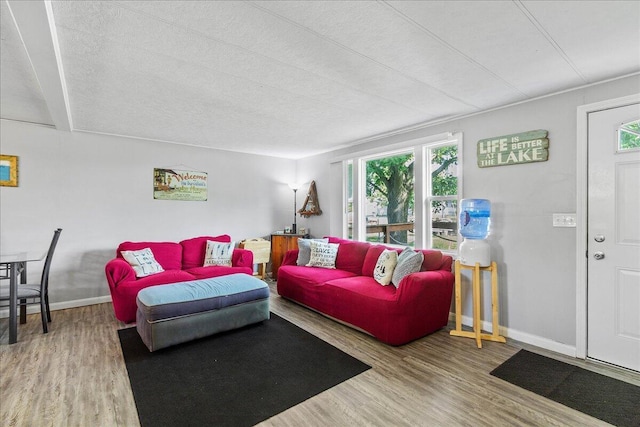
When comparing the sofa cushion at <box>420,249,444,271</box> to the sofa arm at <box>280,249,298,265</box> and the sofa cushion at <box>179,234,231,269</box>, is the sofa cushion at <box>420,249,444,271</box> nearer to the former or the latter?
the sofa arm at <box>280,249,298,265</box>

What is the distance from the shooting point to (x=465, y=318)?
3408 millimetres

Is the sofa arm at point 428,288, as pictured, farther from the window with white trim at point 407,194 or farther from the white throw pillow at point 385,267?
the window with white trim at point 407,194

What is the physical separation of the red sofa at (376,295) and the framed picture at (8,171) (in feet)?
11.4

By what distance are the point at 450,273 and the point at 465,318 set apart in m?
0.61

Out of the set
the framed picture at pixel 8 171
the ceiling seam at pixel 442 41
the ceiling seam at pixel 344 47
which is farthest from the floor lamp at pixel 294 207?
the ceiling seam at pixel 442 41

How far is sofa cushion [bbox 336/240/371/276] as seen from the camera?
13.3 feet

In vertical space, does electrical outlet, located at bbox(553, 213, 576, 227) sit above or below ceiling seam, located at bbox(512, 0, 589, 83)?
below

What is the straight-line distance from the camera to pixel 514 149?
2996 millimetres

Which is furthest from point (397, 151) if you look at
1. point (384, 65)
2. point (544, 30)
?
point (544, 30)

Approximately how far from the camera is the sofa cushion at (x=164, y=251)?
3.99 meters

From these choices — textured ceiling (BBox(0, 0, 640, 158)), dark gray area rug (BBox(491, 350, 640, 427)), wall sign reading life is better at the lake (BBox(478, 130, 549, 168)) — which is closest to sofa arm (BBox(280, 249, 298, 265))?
textured ceiling (BBox(0, 0, 640, 158))

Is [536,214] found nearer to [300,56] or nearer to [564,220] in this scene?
[564,220]

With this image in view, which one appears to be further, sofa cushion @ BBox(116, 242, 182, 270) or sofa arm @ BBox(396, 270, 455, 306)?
sofa cushion @ BBox(116, 242, 182, 270)

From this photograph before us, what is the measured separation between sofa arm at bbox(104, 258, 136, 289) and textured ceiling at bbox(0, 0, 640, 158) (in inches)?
66.0
